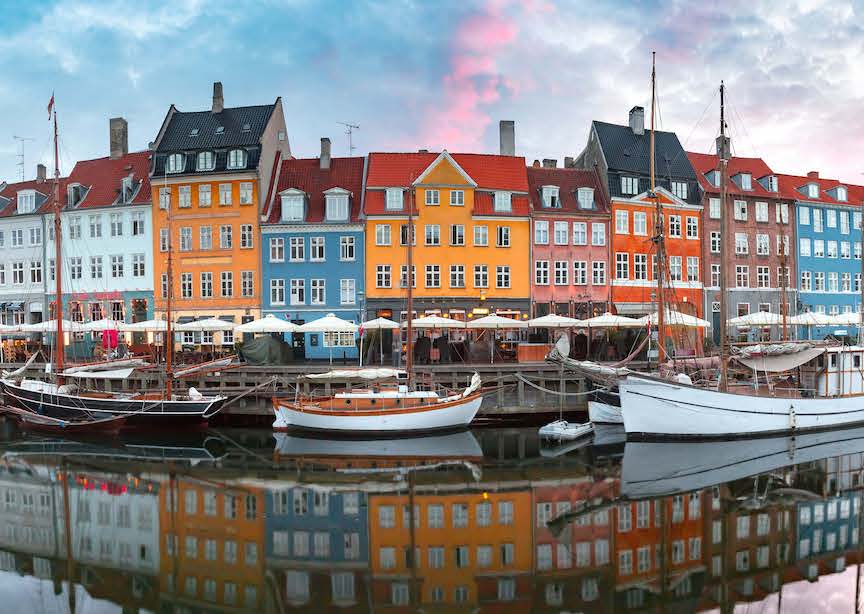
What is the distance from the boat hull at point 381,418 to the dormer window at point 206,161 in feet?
69.8

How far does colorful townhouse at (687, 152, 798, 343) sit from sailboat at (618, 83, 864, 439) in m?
17.0

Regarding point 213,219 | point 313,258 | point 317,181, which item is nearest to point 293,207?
point 317,181

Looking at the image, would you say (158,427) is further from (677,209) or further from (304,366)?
(677,209)

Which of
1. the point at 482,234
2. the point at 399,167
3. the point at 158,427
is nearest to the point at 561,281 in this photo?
the point at 482,234

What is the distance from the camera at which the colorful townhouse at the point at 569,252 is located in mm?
43031

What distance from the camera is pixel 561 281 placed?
142 feet

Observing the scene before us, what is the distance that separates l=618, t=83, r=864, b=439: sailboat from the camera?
25.8 meters

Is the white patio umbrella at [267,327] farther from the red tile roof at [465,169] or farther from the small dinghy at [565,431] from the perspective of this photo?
the small dinghy at [565,431]

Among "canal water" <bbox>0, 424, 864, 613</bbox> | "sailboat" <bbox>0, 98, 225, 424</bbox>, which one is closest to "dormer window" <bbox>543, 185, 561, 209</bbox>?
"canal water" <bbox>0, 424, 864, 613</bbox>

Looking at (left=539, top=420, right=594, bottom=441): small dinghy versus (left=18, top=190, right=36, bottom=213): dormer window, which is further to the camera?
(left=18, top=190, right=36, bottom=213): dormer window

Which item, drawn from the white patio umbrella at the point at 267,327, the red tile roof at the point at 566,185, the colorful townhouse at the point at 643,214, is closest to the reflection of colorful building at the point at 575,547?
the white patio umbrella at the point at 267,327

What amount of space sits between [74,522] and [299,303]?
2492cm

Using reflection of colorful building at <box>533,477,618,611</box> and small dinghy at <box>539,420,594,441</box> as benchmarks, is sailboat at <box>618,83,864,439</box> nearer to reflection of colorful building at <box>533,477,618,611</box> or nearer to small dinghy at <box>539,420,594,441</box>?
small dinghy at <box>539,420,594,441</box>

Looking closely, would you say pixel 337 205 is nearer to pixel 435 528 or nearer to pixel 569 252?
pixel 569 252
